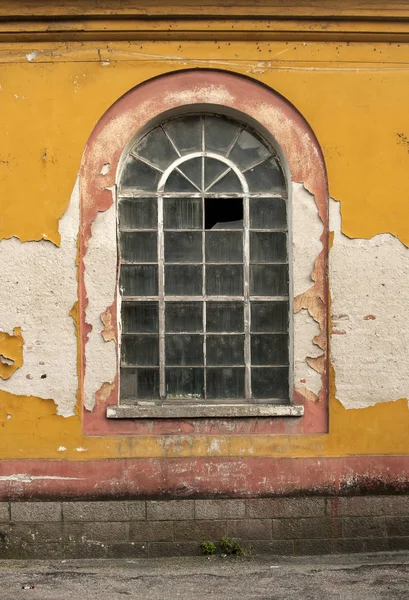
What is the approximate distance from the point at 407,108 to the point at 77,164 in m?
2.90

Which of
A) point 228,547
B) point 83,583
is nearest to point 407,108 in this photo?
point 228,547

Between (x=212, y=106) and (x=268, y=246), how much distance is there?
132cm

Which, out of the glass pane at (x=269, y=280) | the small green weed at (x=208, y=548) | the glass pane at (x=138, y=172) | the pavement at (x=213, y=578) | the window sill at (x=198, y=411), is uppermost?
the glass pane at (x=138, y=172)

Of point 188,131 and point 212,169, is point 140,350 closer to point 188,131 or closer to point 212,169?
point 212,169

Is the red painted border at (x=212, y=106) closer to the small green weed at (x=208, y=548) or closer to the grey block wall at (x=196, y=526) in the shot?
the grey block wall at (x=196, y=526)

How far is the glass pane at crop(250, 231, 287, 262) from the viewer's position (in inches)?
327

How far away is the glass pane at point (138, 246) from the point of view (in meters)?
8.25

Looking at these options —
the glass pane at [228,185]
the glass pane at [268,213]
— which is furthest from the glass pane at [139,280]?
the glass pane at [268,213]

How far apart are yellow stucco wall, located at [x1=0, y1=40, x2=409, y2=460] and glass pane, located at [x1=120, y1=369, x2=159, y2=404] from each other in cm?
40

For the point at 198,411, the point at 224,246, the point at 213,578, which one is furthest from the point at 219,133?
the point at 213,578

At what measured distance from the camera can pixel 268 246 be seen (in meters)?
8.30

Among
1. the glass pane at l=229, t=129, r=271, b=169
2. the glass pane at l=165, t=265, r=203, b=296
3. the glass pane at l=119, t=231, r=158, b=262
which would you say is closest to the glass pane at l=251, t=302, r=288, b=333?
the glass pane at l=165, t=265, r=203, b=296

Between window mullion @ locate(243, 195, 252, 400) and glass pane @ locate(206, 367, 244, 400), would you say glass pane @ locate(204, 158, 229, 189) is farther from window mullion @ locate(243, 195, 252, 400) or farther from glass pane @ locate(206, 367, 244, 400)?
glass pane @ locate(206, 367, 244, 400)

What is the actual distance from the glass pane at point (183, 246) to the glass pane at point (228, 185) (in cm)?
41
